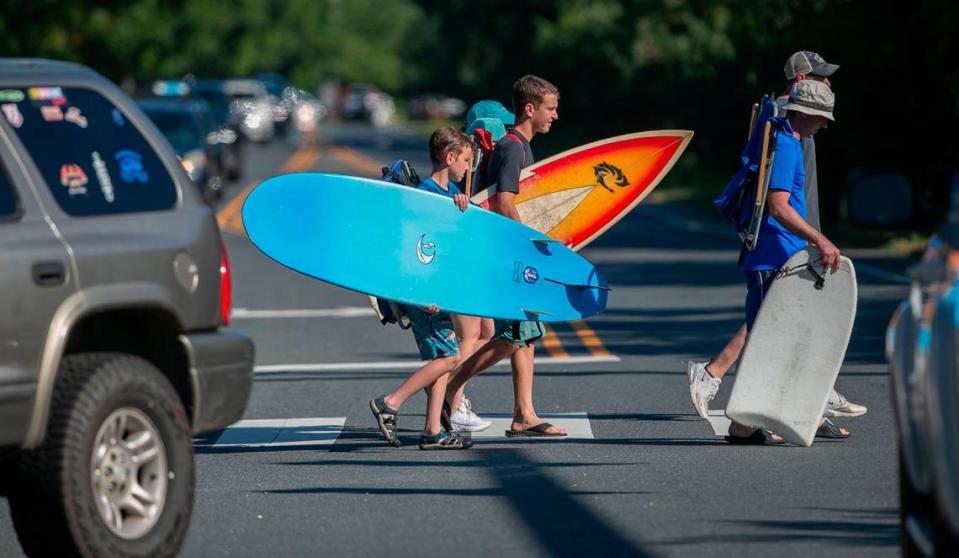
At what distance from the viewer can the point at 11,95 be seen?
6.23m

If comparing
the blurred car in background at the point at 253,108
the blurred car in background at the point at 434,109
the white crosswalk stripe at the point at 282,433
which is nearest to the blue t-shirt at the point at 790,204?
the white crosswalk stripe at the point at 282,433

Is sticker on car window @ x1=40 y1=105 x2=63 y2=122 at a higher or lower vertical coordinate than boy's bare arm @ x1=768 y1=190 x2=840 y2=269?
higher

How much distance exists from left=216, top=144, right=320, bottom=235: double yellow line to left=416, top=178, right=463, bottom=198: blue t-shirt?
2.95ft

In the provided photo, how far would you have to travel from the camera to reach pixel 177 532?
20.6 ft

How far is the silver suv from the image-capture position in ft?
19.0

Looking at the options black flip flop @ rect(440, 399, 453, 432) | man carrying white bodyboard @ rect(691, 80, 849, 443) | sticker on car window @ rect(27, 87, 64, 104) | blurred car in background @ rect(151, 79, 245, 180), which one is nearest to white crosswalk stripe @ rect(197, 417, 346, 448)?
black flip flop @ rect(440, 399, 453, 432)

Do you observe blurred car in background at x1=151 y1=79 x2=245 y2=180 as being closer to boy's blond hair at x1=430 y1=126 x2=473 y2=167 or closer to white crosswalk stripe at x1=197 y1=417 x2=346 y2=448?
white crosswalk stripe at x1=197 y1=417 x2=346 y2=448

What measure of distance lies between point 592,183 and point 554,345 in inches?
157

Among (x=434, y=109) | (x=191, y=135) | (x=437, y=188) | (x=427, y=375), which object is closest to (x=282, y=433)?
(x=427, y=375)

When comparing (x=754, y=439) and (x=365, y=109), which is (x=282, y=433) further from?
(x=365, y=109)

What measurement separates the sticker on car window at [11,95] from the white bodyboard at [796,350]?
12.4 feet

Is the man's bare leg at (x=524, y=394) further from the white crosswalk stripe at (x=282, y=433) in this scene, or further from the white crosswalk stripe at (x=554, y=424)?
the white crosswalk stripe at (x=282, y=433)

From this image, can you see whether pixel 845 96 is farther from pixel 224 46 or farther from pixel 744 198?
pixel 224 46

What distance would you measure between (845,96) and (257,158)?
28.0 metres
